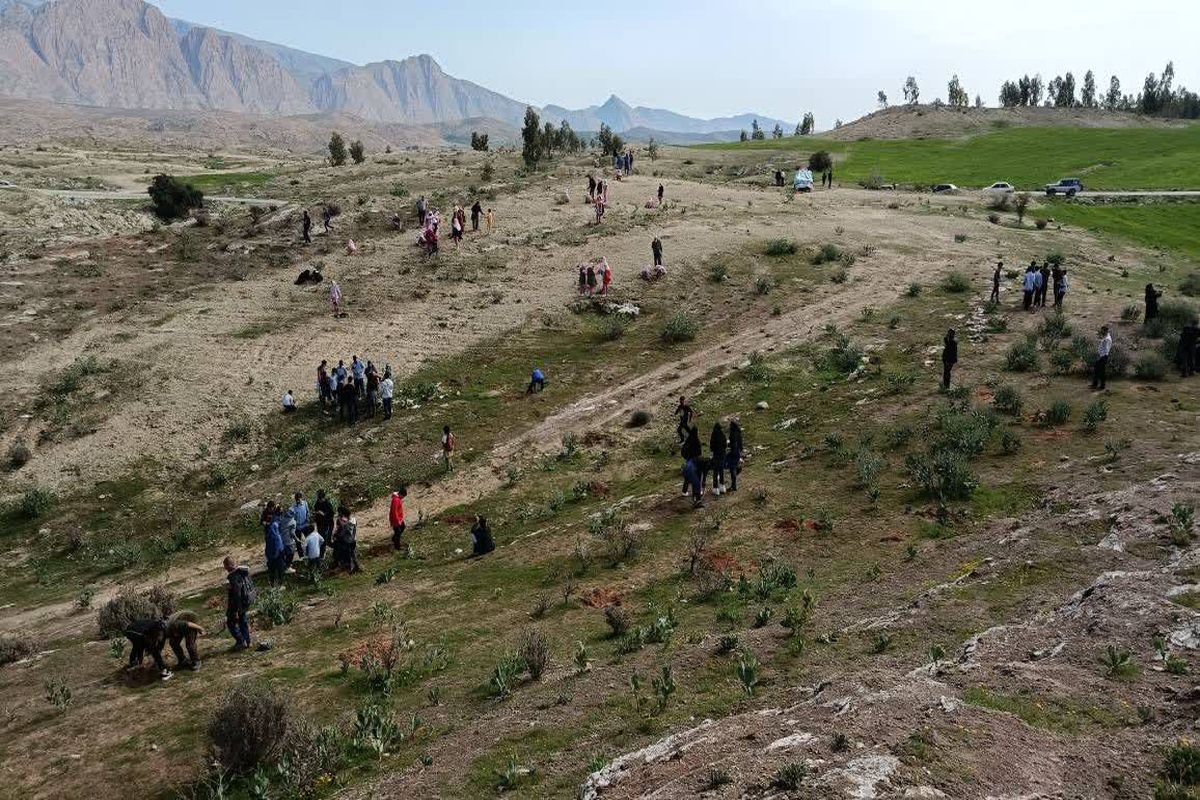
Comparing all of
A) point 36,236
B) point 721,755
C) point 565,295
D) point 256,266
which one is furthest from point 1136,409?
point 36,236

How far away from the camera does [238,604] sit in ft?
49.9

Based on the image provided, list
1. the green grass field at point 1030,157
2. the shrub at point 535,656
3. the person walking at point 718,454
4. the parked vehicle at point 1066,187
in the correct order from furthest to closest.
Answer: the green grass field at point 1030,157 → the parked vehicle at point 1066,187 → the person walking at point 718,454 → the shrub at point 535,656

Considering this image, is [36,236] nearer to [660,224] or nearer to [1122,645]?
[660,224]

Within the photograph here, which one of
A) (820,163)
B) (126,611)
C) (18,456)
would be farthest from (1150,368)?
(820,163)

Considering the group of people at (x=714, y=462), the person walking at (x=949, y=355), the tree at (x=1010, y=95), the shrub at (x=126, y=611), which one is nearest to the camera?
the shrub at (x=126, y=611)

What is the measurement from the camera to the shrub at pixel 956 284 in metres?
35.8

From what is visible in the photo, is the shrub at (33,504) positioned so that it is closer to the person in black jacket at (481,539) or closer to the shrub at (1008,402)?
the person in black jacket at (481,539)

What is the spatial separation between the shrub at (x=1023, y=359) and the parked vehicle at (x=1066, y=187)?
40.4 m

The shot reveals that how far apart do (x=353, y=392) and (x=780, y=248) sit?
22.8m

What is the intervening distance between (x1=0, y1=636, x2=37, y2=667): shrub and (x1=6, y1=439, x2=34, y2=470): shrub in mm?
12456

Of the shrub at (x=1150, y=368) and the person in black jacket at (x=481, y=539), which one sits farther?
the shrub at (x=1150, y=368)

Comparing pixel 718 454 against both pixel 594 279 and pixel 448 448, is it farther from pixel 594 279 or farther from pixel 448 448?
pixel 594 279

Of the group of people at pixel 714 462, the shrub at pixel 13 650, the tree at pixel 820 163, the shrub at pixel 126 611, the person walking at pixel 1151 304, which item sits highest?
the tree at pixel 820 163

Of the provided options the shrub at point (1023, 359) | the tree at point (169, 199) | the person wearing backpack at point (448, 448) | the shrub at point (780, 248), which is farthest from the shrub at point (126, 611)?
the tree at point (169, 199)
